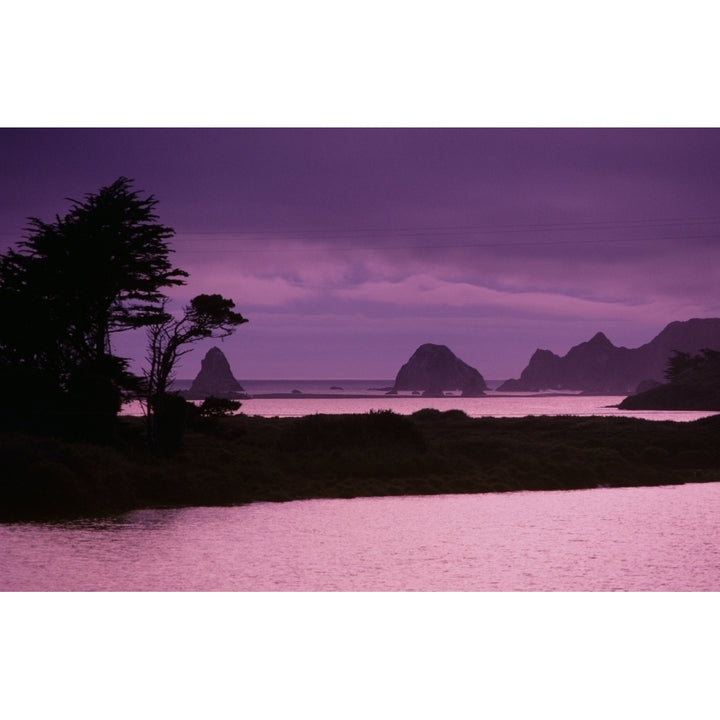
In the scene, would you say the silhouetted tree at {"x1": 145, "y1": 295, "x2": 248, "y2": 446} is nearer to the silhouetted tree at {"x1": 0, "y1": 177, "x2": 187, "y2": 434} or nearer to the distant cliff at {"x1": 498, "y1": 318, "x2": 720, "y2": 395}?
the silhouetted tree at {"x1": 0, "y1": 177, "x2": 187, "y2": 434}

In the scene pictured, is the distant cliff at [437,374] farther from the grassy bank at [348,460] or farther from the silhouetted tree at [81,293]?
the silhouetted tree at [81,293]

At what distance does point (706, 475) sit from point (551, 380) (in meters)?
6.65

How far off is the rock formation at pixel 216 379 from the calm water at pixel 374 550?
1883mm

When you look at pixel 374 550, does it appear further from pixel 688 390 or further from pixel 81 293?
pixel 81 293

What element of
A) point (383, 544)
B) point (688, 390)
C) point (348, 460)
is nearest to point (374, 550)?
point (383, 544)

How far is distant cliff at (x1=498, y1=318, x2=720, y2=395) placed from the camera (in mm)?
13656

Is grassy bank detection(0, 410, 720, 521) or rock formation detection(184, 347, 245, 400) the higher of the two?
rock formation detection(184, 347, 245, 400)

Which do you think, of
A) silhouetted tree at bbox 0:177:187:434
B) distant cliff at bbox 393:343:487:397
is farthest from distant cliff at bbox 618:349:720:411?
silhouetted tree at bbox 0:177:187:434

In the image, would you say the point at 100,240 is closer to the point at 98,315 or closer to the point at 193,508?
the point at 98,315

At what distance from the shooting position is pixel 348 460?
17359 millimetres

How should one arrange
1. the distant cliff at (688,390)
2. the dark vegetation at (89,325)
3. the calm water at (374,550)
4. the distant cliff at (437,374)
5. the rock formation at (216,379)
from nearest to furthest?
the calm water at (374,550) → the distant cliff at (437,374) → the distant cliff at (688,390) → the rock formation at (216,379) → the dark vegetation at (89,325)

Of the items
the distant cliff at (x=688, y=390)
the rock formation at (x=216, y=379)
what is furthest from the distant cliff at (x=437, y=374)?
the distant cliff at (x=688, y=390)

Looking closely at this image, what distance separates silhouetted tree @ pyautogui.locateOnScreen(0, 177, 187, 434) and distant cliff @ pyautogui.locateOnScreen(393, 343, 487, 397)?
4261mm

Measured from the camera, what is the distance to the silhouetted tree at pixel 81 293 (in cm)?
1511
